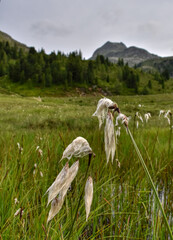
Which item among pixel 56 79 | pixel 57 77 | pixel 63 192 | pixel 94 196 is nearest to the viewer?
pixel 63 192

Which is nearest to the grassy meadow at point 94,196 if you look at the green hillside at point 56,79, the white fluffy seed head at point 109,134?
the white fluffy seed head at point 109,134

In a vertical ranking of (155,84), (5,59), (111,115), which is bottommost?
(111,115)

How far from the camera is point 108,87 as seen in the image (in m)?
113

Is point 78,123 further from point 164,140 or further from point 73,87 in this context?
point 73,87

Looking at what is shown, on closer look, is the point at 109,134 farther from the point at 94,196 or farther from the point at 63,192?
the point at 94,196

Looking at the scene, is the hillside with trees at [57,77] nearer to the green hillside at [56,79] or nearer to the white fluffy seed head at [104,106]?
the green hillside at [56,79]

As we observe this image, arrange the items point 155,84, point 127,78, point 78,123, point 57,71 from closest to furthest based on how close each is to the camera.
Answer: point 78,123
point 57,71
point 127,78
point 155,84

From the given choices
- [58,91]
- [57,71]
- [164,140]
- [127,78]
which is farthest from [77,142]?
[127,78]

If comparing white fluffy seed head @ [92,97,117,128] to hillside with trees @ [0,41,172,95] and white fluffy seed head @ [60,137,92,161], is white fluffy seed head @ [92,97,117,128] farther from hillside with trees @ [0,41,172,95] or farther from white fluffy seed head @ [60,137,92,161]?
hillside with trees @ [0,41,172,95]

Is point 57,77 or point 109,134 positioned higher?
point 57,77

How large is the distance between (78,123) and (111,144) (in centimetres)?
865

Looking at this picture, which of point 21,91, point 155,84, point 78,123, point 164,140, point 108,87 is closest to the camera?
point 164,140

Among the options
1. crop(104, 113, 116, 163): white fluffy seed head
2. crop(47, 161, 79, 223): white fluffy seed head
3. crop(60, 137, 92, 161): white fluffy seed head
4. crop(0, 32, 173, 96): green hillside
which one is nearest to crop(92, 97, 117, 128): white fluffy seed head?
crop(104, 113, 116, 163): white fluffy seed head

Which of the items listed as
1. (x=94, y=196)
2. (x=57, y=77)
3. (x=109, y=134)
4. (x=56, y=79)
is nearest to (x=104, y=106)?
(x=109, y=134)
